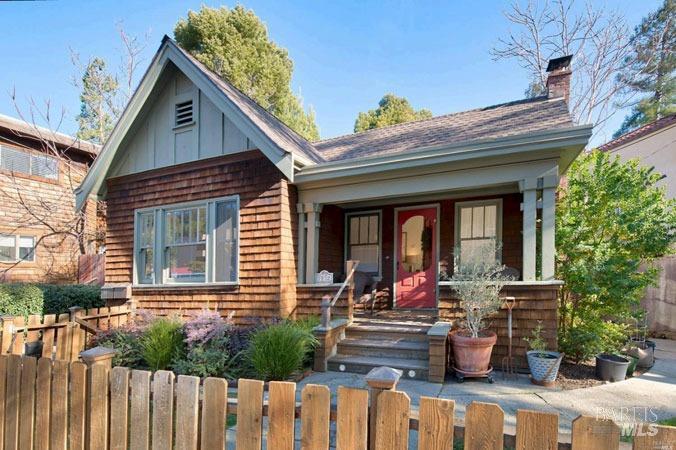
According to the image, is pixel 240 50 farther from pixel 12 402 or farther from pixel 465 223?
pixel 12 402

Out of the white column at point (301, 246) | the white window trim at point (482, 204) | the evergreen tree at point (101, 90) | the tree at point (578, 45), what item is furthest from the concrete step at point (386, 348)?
the evergreen tree at point (101, 90)

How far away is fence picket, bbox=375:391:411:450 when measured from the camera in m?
1.71

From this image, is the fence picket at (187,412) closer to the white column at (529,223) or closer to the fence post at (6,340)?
the fence post at (6,340)

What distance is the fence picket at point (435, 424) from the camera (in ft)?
5.38

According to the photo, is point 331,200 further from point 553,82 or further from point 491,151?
point 553,82

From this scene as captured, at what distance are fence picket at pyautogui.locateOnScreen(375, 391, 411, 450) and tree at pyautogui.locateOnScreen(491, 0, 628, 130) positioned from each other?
17457mm

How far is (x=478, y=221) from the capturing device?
24.6 feet

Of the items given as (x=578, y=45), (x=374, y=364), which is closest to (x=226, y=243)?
(x=374, y=364)

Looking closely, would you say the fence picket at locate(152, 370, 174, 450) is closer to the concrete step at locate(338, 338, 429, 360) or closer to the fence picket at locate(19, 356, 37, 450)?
the fence picket at locate(19, 356, 37, 450)

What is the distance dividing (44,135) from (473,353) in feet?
49.3

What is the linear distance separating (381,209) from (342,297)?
268cm

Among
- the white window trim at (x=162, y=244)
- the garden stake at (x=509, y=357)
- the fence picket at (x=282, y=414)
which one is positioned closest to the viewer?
the fence picket at (x=282, y=414)

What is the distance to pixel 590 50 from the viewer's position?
16109 millimetres

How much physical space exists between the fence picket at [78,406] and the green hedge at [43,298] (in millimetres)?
8665
